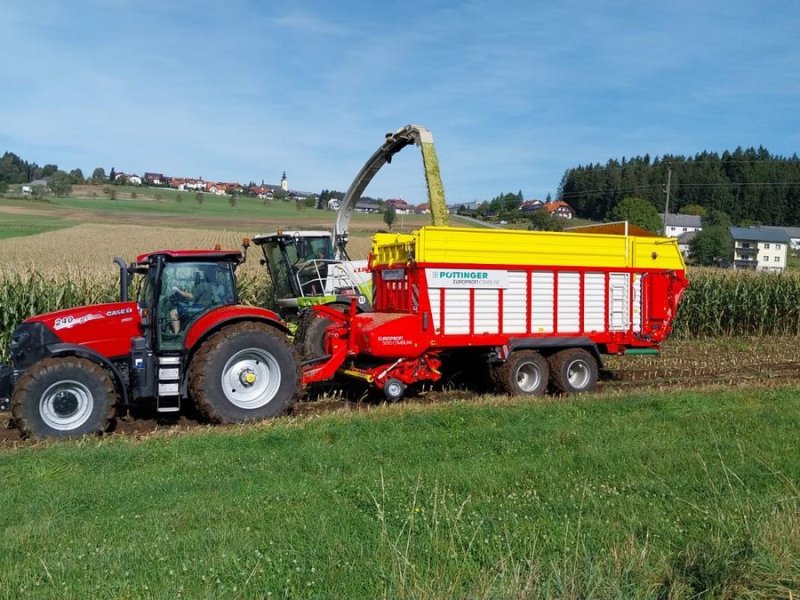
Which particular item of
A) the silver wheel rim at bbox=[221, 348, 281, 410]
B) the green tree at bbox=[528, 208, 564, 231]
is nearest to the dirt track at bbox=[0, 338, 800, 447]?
the silver wheel rim at bbox=[221, 348, 281, 410]

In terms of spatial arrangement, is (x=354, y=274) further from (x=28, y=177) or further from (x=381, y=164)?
(x=28, y=177)

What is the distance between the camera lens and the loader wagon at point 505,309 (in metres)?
10.8

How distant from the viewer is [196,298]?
9453mm

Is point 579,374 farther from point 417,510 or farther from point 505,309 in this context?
point 417,510

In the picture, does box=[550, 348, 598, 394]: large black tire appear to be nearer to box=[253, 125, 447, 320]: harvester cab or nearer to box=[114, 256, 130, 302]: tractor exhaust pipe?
box=[253, 125, 447, 320]: harvester cab

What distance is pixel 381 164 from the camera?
14781 millimetres

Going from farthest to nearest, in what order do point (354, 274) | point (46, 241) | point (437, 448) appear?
point (46, 241) < point (354, 274) < point (437, 448)

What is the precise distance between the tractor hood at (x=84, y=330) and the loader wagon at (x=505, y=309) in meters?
2.42

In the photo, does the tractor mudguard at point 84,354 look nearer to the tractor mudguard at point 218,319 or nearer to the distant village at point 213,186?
the tractor mudguard at point 218,319

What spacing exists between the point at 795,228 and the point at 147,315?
86145 mm

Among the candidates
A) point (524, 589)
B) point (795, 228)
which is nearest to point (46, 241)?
point (524, 589)

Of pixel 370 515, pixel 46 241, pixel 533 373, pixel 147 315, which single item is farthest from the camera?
pixel 46 241

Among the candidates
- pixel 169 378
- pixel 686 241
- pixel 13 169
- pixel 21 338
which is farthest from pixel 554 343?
pixel 13 169

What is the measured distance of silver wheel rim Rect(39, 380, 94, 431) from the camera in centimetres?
838
